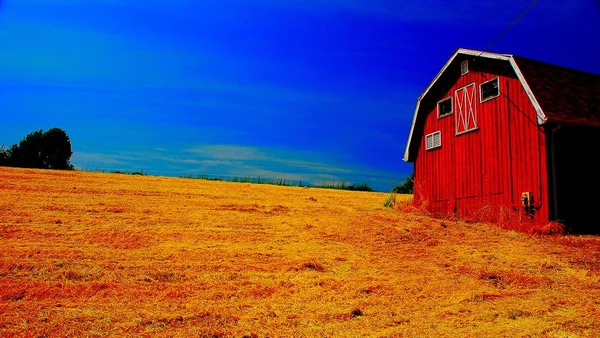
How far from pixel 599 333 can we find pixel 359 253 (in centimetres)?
463

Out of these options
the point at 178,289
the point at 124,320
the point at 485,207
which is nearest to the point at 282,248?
the point at 178,289

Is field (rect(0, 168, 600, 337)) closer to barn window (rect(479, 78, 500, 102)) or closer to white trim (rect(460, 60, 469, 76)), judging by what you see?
barn window (rect(479, 78, 500, 102))

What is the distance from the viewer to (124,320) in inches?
187

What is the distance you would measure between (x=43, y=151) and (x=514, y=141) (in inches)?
1857

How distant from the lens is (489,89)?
48.1 feet

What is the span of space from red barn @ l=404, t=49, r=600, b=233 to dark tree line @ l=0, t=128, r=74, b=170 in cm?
4105

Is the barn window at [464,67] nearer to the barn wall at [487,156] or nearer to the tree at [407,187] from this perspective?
the barn wall at [487,156]

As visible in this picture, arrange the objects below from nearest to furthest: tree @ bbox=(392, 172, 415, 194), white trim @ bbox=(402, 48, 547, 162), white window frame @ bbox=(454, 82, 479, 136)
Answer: white trim @ bbox=(402, 48, 547, 162) < white window frame @ bbox=(454, 82, 479, 136) < tree @ bbox=(392, 172, 415, 194)

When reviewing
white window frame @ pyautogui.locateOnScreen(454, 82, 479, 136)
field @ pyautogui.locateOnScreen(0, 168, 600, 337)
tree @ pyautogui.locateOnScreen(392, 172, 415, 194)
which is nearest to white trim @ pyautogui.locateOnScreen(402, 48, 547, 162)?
white window frame @ pyautogui.locateOnScreen(454, 82, 479, 136)

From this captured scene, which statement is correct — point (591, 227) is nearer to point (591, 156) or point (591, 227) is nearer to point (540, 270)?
point (591, 156)

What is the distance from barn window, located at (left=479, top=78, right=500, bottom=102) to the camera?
1426cm

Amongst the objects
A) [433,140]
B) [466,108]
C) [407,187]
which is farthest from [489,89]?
[407,187]

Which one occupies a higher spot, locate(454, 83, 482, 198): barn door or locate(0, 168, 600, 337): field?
locate(454, 83, 482, 198): barn door

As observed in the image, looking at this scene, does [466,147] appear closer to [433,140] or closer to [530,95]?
[433,140]
